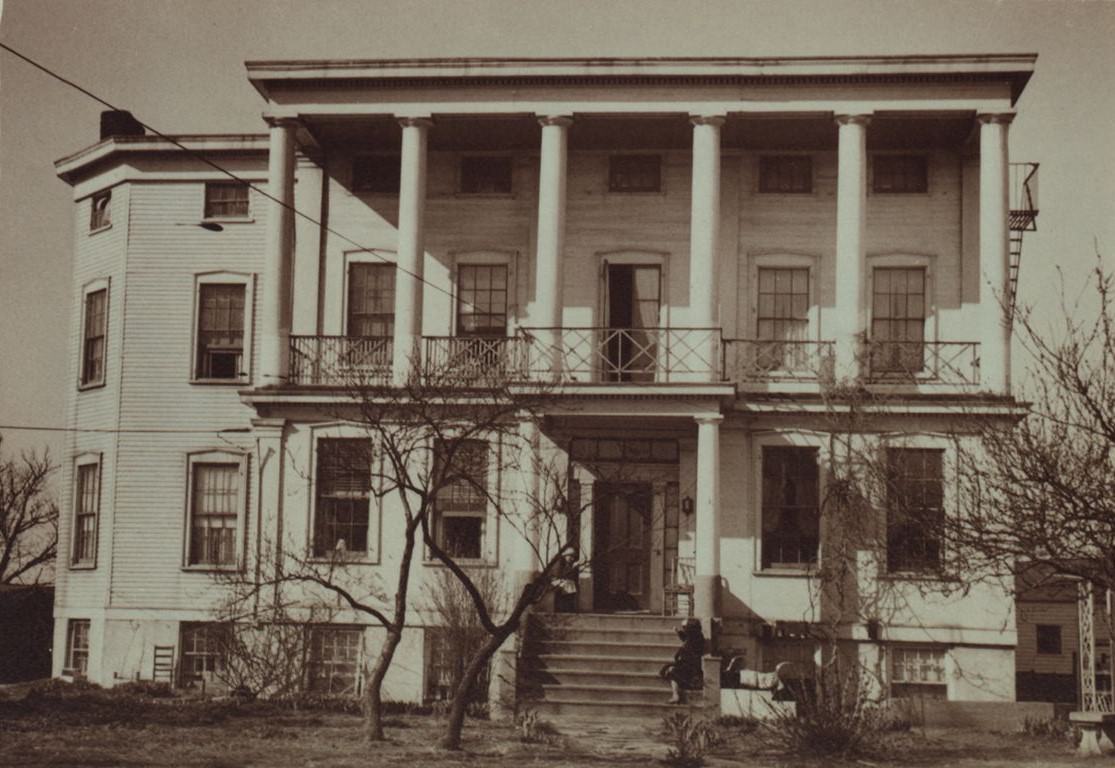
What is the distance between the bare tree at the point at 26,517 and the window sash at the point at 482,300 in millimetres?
29833

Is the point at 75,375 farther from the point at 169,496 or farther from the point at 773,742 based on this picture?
the point at 773,742

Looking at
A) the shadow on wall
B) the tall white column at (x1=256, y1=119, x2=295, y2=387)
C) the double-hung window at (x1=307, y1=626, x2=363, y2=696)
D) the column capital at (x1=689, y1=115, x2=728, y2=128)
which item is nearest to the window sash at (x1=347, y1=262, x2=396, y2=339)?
the tall white column at (x1=256, y1=119, x2=295, y2=387)

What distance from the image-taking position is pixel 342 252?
27.8m

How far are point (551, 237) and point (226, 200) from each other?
7577 millimetres

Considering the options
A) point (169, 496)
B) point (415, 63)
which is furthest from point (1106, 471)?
point (169, 496)

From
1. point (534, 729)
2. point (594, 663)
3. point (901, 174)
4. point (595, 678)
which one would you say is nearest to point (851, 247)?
point (901, 174)

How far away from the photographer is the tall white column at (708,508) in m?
24.2

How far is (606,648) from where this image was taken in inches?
924

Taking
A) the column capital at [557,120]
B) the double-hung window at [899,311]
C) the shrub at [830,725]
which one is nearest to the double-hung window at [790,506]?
the double-hung window at [899,311]

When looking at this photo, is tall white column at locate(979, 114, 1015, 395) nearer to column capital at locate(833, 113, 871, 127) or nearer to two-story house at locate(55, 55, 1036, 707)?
two-story house at locate(55, 55, 1036, 707)

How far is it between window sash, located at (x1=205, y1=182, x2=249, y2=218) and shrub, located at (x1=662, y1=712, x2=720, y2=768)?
47.1 ft

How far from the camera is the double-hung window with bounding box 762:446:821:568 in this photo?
25641mm

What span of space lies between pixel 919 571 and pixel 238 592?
35.6 feet

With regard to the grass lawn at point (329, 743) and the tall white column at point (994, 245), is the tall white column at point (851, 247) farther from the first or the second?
the grass lawn at point (329, 743)
